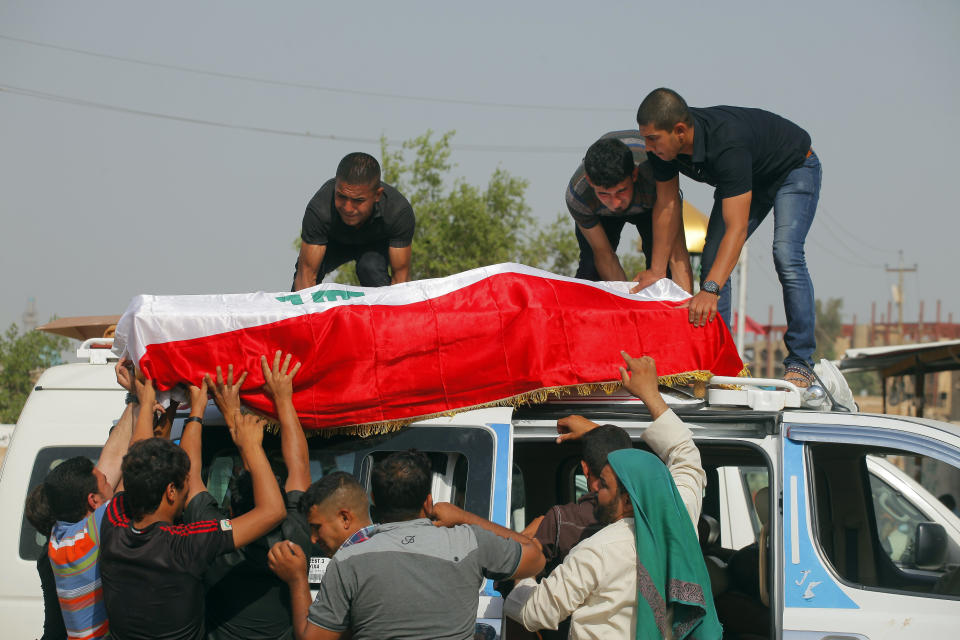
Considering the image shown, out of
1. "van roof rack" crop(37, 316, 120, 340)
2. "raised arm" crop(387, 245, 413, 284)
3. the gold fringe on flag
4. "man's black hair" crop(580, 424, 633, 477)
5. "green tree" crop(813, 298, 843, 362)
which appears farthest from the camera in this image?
"green tree" crop(813, 298, 843, 362)

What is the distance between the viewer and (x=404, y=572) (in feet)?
10.6

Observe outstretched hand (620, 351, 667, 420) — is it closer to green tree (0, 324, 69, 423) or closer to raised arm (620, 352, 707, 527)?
raised arm (620, 352, 707, 527)

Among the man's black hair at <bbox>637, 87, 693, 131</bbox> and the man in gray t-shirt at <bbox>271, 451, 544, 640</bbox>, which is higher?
the man's black hair at <bbox>637, 87, 693, 131</bbox>

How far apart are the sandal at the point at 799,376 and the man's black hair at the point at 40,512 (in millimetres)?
3339

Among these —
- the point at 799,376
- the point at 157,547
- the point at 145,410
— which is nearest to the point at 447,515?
the point at 157,547

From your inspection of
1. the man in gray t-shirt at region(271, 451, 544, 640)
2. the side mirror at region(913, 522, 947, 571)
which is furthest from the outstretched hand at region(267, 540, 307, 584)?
the side mirror at region(913, 522, 947, 571)

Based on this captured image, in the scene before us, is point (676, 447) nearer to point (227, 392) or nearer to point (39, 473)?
point (227, 392)

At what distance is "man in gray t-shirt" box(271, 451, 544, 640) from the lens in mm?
3219

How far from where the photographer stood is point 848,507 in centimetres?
498

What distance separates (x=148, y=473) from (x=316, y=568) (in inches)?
34.8

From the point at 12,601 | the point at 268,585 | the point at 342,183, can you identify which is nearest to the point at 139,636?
the point at 268,585

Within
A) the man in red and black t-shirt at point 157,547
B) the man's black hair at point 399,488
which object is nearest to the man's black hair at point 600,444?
the man's black hair at point 399,488

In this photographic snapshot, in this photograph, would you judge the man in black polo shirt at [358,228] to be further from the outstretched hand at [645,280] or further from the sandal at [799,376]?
the sandal at [799,376]

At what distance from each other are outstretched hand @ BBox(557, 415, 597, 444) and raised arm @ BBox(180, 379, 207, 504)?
1.49m
